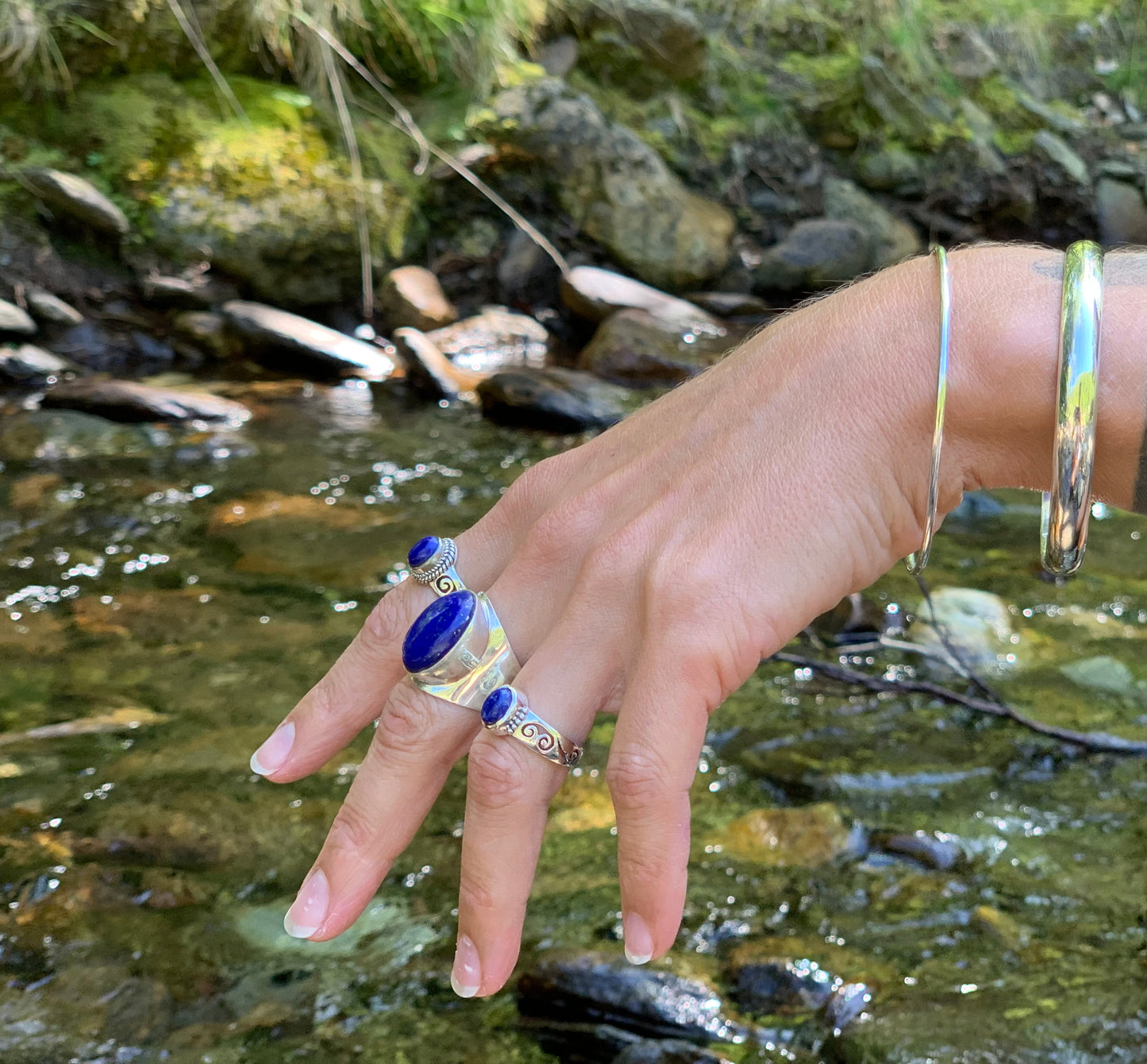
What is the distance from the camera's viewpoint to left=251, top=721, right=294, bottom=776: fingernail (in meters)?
1.32

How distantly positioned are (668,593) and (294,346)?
517 cm

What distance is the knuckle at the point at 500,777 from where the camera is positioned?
1.07 m

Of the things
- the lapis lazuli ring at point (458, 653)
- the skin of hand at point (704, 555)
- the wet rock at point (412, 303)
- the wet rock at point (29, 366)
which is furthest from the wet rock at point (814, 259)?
the lapis lazuli ring at point (458, 653)

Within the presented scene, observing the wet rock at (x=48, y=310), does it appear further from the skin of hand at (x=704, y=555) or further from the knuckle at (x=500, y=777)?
the knuckle at (x=500, y=777)

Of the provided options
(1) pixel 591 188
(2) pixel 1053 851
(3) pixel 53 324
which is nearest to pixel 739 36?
(1) pixel 591 188

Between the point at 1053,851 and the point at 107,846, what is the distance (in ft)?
6.16

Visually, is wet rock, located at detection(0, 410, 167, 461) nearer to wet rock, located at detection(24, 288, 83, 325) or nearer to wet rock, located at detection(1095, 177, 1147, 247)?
wet rock, located at detection(24, 288, 83, 325)

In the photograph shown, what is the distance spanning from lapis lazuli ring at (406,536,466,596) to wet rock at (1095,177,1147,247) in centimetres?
964

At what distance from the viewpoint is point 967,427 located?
108 centimetres

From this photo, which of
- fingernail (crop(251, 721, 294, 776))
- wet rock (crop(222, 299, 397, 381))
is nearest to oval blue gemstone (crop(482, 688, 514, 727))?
fingernail (crop(251, 721, 294, 776))

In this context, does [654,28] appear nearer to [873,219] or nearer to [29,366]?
[873,219]

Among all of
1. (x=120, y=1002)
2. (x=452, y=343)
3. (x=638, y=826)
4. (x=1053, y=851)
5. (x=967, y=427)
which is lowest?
(x=452, y=343)

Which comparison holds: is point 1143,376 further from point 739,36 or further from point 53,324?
point 739,36

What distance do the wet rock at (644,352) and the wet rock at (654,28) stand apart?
3.49 metres
